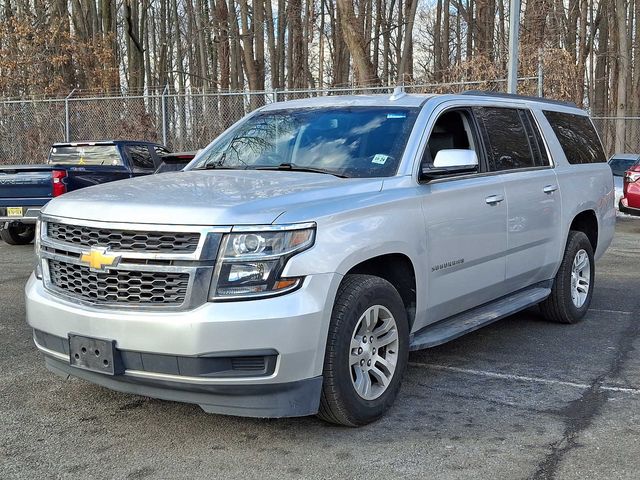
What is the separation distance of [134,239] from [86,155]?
9184mm

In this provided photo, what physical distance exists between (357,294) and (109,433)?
157cm

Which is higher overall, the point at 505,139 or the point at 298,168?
the point at 505,139

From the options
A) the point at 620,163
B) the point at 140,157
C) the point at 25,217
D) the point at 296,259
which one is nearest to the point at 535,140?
Result: the point at 296,259

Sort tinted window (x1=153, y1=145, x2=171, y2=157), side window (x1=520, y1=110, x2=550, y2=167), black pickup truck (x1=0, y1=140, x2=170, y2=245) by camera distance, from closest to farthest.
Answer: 1. side window (x1=520, y1=110, x2=550, y2=167)
2. black pickup truck (x1=0, y1=140, x2=170, y2=245)
3. tinted window (x1=153, y1=145, x2=171, y2=157)

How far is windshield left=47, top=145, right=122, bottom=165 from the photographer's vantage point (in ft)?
40.0

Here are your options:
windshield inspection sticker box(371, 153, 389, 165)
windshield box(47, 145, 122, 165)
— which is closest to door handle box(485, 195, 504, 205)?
windshield inspection sticker box(371, 153, 389, 165)

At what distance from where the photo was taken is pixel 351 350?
4086 millimetres

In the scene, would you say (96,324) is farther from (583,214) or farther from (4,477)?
(583,214)

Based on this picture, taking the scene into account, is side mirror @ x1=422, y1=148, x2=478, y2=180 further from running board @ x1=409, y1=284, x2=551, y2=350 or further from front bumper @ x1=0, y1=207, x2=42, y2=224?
front bumper @ x1=0, y1=207, x2=42, y2=224

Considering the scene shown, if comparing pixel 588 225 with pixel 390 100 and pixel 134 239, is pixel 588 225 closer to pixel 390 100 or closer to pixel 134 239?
pixel 390 100

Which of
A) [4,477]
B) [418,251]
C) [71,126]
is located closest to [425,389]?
[418,251]

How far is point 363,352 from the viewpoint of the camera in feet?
13.7

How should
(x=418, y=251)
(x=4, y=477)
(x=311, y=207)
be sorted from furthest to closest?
(x=418, y=251)
(x=311, y=207)
(x=4, y=477)

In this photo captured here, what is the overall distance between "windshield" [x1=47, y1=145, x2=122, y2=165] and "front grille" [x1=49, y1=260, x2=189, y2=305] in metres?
8.42
